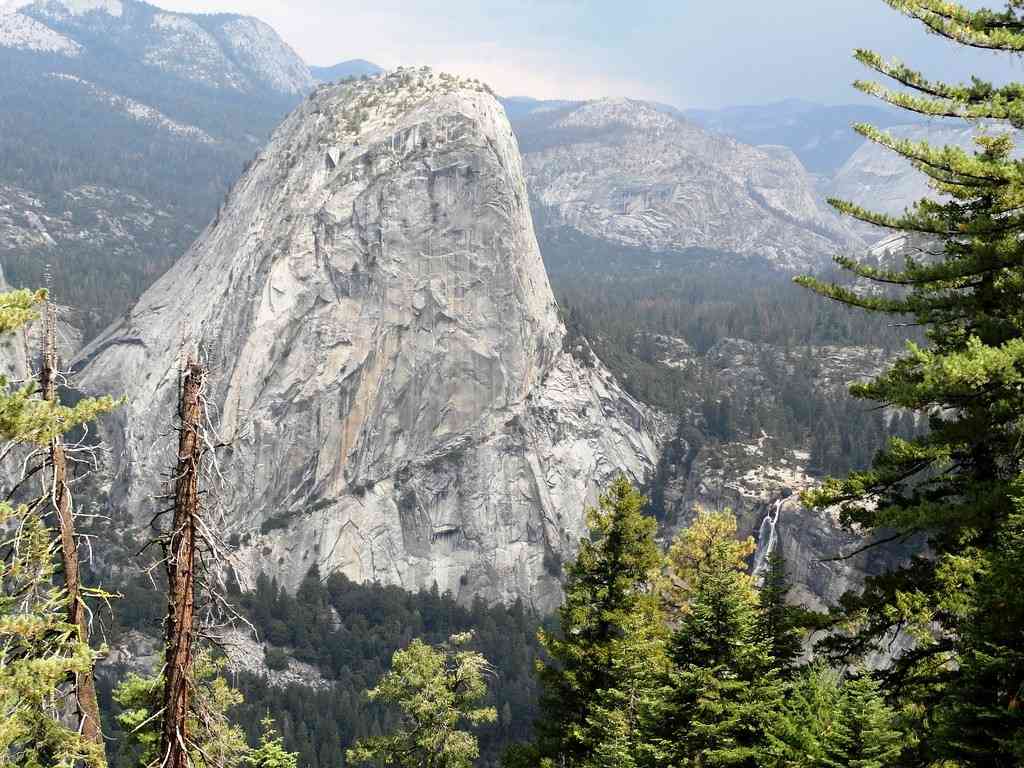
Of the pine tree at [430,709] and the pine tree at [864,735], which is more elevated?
the pine tree at [864,735]

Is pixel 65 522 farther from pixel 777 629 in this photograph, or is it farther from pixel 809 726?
pixel 777 629

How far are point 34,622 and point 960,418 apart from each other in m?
16.0

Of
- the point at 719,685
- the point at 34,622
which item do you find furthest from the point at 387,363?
the point at 34,622

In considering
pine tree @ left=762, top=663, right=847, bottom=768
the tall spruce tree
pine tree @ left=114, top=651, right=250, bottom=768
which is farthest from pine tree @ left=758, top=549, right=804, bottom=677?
pine tree @ left=114, top=651, right=250, bottom=768

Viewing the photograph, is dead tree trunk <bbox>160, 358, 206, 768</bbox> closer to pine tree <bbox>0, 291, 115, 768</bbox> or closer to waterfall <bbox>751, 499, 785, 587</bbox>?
pine tree <bbox>0, 291, 115, 768</bbox>

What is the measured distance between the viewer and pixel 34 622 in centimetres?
1312

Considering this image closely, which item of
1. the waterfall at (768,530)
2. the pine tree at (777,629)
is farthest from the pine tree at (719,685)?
the waterfall at (768,530)

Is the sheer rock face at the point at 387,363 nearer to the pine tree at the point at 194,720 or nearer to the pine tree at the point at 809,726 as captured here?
the pine tree at the point at 194,720

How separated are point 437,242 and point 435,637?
5805 cm

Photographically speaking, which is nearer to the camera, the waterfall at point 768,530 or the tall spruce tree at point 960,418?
the tall spruce tree at point 960,418

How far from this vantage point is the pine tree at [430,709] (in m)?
26.3

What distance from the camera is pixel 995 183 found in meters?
12.6

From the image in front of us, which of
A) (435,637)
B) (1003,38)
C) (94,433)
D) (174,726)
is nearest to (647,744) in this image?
(174,726)

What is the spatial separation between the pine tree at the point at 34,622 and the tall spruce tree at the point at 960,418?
1324 centimetres
